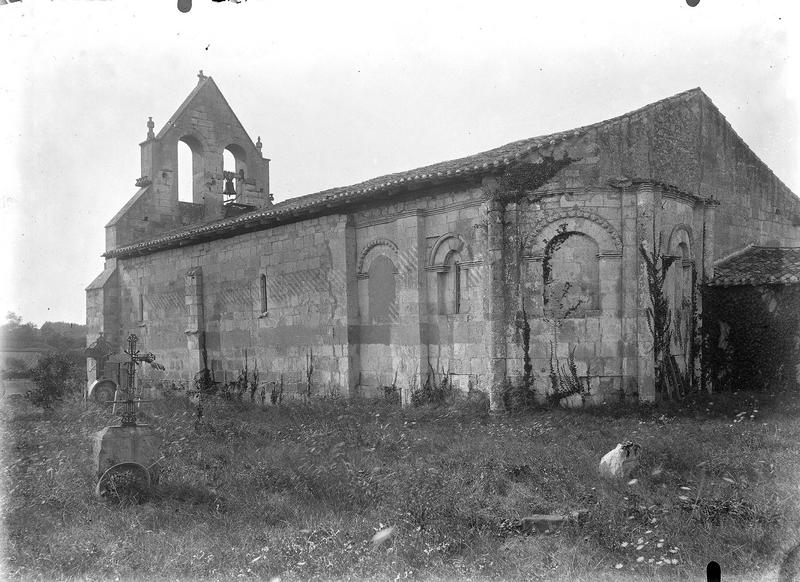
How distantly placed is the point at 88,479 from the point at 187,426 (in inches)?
169

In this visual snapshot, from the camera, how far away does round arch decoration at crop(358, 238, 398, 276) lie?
1393 cm

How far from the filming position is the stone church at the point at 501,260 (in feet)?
38.9

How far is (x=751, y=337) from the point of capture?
1328 centimetres

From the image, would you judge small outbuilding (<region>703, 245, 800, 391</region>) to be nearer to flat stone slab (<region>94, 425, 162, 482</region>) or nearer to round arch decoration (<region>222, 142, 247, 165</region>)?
flat stone slab (<region>94, 425, 162, 482</region>)

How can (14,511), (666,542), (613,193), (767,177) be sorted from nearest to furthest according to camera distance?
(666,542) < (14,511) < (613,193) < (767,177)

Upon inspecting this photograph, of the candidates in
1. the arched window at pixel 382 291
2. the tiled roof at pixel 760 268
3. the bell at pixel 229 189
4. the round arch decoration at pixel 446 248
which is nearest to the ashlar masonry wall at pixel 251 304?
the arched window at pixel 382 291

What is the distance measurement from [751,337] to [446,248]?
5915 millimetres

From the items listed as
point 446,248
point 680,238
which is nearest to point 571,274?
point 446,248

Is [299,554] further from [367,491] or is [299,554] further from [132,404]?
[132,404]

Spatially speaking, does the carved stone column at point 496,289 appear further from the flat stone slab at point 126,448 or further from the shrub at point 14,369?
the shrub at point 14,369

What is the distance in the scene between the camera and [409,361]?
1337 cm

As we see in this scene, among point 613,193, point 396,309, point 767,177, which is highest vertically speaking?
point 767,177

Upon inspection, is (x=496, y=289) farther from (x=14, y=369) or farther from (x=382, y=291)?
(x=14, y=369)

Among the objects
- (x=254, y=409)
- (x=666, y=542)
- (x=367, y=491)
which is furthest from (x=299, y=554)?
(x=254, y=409)
